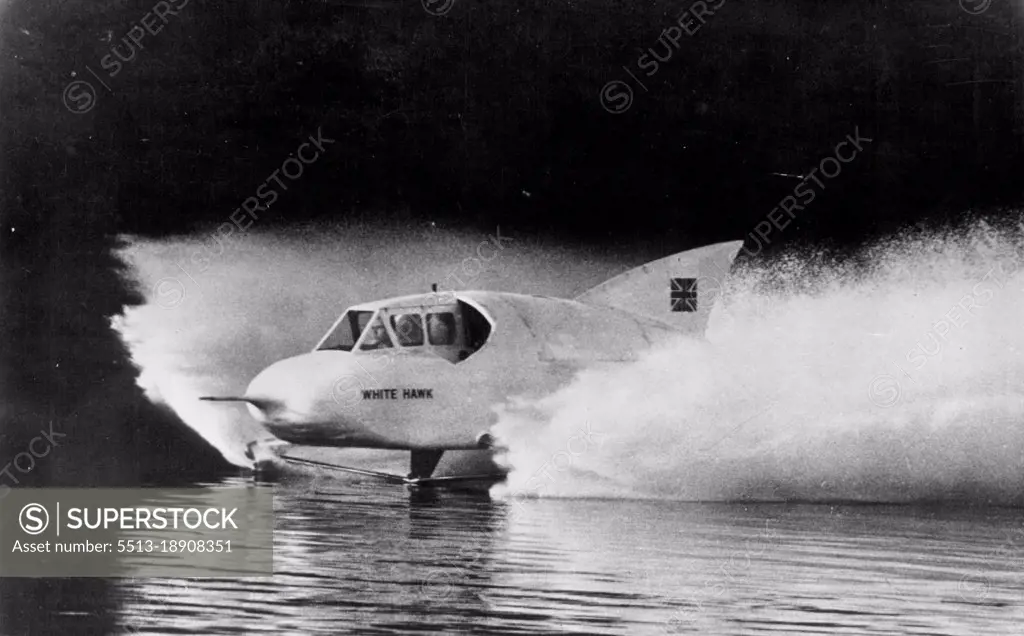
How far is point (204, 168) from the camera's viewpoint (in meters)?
5.18

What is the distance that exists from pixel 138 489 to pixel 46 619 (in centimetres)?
72

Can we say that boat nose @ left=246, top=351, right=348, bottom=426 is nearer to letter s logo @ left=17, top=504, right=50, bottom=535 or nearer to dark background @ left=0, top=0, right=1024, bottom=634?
dark background @ left=0, top=0, right=1024, bottom=634

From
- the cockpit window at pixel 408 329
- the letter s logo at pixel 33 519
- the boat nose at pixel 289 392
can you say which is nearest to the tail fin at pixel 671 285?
the cockpit window at pixel 408 329

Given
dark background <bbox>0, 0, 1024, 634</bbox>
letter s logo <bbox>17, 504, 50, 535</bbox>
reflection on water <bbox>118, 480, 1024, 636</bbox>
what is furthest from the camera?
dark background <bbox>0, 0, 1024, 634</bbox>

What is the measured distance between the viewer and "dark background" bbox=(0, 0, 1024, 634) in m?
5.09

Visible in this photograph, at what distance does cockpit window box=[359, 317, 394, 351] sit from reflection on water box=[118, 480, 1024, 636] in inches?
32.5

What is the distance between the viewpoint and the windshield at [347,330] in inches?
208

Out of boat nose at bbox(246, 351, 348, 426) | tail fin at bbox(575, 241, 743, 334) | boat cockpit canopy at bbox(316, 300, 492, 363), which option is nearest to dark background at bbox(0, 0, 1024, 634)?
tail fin at bbox(575, 241, 743, 334)

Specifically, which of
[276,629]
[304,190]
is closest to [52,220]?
[304,190]

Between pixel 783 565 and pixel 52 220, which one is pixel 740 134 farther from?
pixel 52 220

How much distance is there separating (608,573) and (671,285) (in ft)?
5.43

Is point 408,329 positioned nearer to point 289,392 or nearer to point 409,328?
point 409,328

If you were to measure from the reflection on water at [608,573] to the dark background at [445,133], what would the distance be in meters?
0.90

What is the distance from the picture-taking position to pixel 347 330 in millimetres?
5285
